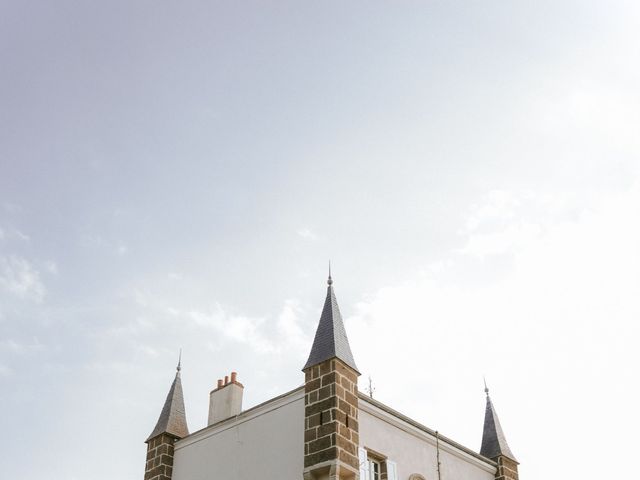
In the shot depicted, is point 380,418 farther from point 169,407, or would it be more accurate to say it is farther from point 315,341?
point 169,407

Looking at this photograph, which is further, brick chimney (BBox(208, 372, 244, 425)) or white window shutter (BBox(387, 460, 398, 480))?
brick chimney (BBox(208, 372, 244, 425))

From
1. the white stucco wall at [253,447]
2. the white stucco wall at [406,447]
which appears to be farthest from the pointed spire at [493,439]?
the white stucco wall at [253,447]

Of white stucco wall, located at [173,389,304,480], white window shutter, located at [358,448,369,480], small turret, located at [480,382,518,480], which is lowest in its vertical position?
white window shutter, located at [358,448,369,480]

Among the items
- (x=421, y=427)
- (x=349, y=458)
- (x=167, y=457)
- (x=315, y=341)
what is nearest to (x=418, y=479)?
(x=421, y=427)

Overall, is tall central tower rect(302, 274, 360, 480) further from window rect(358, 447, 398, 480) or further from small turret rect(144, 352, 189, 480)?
small turret rect(144, 352, 189, 480)

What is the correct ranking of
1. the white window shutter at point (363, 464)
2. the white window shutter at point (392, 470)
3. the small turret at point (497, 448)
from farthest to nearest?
the small turret at point (497, 448) < the white window shutter at point (392, 470) < the white window shutter at point (363, 464)

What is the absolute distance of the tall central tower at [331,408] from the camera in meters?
17.0

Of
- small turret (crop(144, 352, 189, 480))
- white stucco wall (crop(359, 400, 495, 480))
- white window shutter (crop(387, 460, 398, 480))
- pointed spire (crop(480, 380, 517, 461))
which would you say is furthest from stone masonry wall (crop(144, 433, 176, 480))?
pointed spire (crop(480, 380, 517, 461))

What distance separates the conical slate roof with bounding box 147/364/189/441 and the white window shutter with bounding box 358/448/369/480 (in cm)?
675

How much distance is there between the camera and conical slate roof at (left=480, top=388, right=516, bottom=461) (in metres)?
24.0

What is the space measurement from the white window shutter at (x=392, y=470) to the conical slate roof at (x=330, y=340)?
2.69 metres

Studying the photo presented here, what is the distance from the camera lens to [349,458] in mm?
17203

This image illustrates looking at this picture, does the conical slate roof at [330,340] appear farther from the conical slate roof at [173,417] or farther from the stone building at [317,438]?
the conical slate roof at [173,417]

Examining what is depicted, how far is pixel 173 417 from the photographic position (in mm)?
22766
